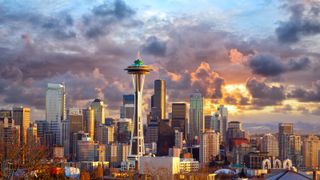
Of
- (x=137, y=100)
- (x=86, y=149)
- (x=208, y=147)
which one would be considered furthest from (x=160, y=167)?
(x=86, y=149)

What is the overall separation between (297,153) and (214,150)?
12.0m

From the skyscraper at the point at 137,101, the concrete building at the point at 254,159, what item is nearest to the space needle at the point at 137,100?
the skyscraper at the point at 137,101

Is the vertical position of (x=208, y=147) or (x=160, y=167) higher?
(x=208, y=147)

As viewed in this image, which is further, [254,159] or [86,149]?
[86,149]

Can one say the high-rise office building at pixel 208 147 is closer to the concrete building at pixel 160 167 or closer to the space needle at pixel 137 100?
the space needle at pixel 137 100

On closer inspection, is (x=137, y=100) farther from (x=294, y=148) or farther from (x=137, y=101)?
(x=294, y=148)

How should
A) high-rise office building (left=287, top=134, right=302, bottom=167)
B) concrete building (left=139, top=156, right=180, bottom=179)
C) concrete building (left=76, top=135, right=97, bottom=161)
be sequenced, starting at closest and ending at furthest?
concrete building (left=139, top=156, right=180, bottom=179) → high-rise office building (left=287, top=134, right=302, bottom=167) → concrete building (left=76, top=135, right=97, bottom=161)

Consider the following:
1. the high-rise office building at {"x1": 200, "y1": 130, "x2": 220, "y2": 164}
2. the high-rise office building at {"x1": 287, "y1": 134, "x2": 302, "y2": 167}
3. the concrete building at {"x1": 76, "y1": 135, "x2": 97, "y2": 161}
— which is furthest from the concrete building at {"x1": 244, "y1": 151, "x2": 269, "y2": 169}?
the concrete building at {"x1": 76, "y1": 135, "x2": 97, "y2": 161}

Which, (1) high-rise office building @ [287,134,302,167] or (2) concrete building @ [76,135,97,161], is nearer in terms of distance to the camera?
(1) high-rise office building @ [287,134,302,167]

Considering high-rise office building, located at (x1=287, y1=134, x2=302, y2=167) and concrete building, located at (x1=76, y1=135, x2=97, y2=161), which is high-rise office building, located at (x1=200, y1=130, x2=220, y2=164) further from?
concrete building, located at (x1=76, y1=135, x2=97, y2=161)

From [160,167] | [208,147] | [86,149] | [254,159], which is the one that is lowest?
[160,167]

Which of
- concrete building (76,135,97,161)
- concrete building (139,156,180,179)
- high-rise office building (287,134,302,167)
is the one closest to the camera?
concrete building (139,156,180,179)

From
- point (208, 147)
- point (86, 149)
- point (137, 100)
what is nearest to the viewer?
point (137, 100)

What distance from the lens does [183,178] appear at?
51656 mm
